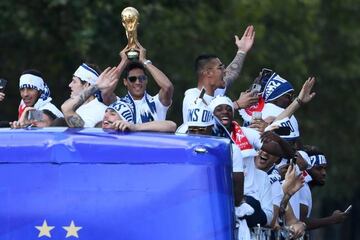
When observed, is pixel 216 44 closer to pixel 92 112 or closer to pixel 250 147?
pixel 92 112

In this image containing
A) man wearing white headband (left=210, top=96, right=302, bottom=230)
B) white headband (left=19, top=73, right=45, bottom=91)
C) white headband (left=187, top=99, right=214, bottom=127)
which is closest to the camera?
white headband (left=187, top=99, right=214, bottom=127)

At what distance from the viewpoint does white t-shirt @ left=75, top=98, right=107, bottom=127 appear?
1468cm

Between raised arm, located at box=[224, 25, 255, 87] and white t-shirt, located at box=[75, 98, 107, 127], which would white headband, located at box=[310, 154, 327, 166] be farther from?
white t-shirt, located at box=[75, 98, 107, 127]

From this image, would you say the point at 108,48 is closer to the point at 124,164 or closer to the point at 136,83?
the point at 136,83

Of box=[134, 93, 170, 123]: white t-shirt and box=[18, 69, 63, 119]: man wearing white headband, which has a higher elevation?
box=[18, 69, 63, 119]: man wearing white headband

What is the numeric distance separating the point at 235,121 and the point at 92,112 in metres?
1.25

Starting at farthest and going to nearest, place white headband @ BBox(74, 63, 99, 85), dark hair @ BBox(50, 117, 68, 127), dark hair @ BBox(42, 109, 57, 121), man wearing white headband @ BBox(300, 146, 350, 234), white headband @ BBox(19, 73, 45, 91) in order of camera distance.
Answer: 1. man wearing white headband @ BBox(300, 146, 350, 234)
2. white headband @ BBox(74, 63, 99, 85)
3. white headband @ BBox(19, 73, 45, 91)
4. dark hair @ BBox(42, 109, 57, 121)
5. dark hair @ BBox(50, 117, 68, 127)

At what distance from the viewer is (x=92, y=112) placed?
584 inches

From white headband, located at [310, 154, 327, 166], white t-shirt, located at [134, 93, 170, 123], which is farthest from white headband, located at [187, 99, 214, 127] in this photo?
white headband, located at [310, 154, 327, 166]

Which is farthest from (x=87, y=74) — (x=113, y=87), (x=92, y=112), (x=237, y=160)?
(x=237, y=160)

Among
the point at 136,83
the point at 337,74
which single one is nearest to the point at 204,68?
the point at 136,83

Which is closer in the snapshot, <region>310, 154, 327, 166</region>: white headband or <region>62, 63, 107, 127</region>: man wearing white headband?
<region>62, 63, 107, 127</region>: man wearing white headband

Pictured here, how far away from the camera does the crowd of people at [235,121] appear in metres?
13.1

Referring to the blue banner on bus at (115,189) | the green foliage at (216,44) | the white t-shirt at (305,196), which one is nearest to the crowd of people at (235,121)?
the white t-shirt at (305,196)
